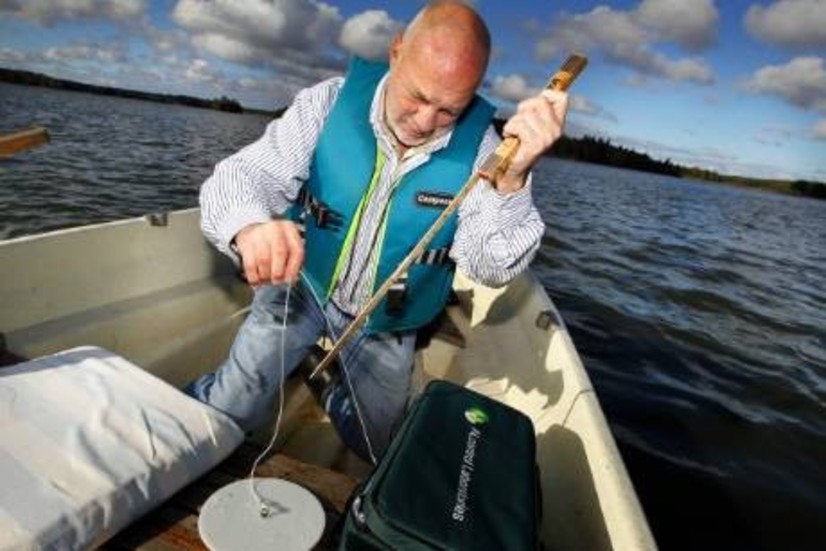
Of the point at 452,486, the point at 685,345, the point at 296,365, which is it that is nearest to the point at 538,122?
the point at 452,486

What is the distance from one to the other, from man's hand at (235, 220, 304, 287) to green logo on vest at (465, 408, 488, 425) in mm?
828

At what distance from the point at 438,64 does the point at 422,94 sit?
0.16 meters

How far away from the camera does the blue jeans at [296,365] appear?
119 inches

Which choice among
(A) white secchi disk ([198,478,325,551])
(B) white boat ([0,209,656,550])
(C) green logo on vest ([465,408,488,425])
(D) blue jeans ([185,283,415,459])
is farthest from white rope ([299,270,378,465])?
(A) white secchi disk ([198,478,325,551])

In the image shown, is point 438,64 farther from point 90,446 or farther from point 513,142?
point 90,446

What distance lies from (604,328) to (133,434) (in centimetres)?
760

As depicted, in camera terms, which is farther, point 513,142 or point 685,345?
point 685,345

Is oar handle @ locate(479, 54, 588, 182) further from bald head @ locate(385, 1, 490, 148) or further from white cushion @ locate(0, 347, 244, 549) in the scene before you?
white cushion @ locate(0, 347, 244, 549)

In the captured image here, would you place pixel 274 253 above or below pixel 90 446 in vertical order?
above

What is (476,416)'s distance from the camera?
88.7 inches

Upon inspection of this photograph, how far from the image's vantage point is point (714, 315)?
10188 millimetres

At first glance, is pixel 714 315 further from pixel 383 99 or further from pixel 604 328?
pixel 383 99

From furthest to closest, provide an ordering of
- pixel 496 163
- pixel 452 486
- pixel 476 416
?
pixel 496 163 < pixel 476 416 < pixel 452 486

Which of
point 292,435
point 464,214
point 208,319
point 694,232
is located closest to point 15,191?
point 208,319
